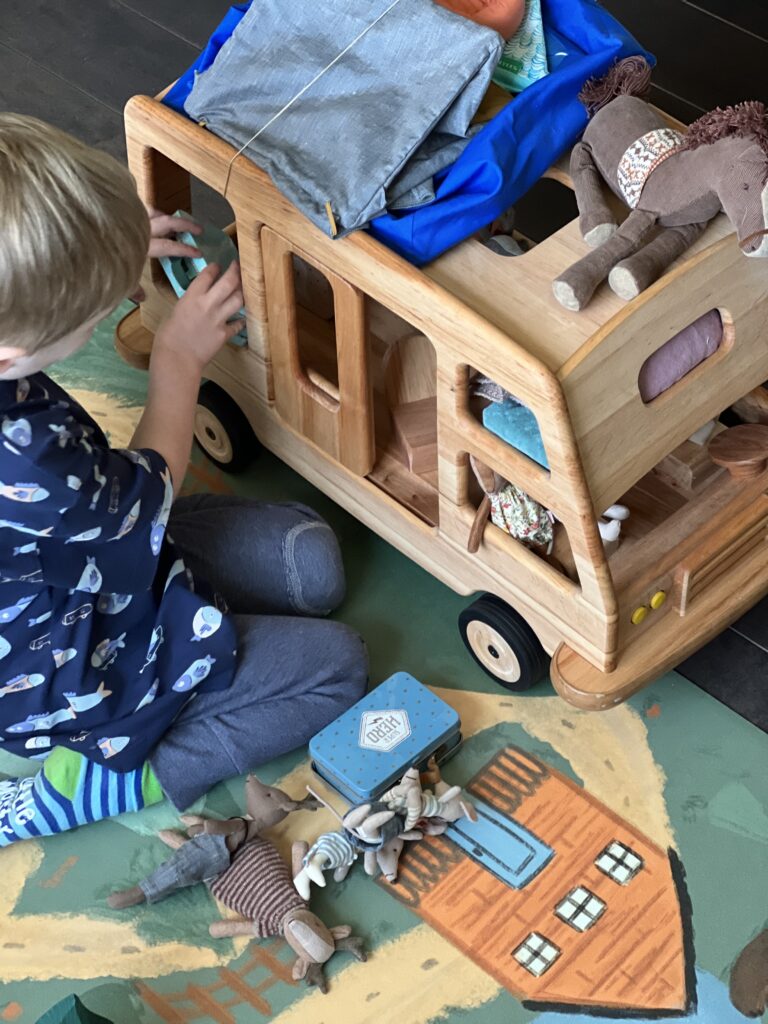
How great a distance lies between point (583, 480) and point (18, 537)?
1.44ft

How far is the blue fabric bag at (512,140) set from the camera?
43.9 inches

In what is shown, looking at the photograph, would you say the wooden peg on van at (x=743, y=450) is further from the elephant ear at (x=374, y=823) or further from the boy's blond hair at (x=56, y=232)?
the boy's blond hair at (x=56, y=232)

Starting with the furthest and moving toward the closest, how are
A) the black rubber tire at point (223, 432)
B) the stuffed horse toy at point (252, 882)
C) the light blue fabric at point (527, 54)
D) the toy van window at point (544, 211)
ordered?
the toy van window at point (544, 211) < the black rubber tire at point (223, 432) < the light blue fabric at point (527, 54) < the stuffed horse toy at point (252, 882)

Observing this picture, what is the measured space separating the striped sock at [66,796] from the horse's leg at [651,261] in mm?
587

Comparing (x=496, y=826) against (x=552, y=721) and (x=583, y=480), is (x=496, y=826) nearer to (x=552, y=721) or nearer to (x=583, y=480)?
(x=552, y=721)

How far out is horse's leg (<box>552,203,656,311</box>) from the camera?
41.7 inches

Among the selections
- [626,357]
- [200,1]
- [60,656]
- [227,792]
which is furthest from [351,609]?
[200,1]

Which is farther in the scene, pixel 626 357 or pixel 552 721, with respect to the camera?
pixel 552 721

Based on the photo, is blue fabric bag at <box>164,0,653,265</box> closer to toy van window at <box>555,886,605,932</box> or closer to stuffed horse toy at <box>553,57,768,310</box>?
stuffed horse toy at <box>553,57,768,310</box>

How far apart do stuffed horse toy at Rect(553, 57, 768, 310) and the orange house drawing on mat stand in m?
0.45

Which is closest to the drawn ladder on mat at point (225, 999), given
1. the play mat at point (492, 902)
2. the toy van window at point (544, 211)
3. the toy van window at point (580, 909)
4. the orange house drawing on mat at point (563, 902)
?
the play mat at point (492, 902)

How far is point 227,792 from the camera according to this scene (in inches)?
48.0

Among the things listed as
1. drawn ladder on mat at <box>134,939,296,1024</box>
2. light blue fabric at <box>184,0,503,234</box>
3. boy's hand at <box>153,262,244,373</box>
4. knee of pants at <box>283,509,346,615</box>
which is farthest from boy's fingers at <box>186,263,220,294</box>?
drawn ladder on mat at <box>134,939,296,1024</box>

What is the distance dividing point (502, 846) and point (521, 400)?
398 millimetres
